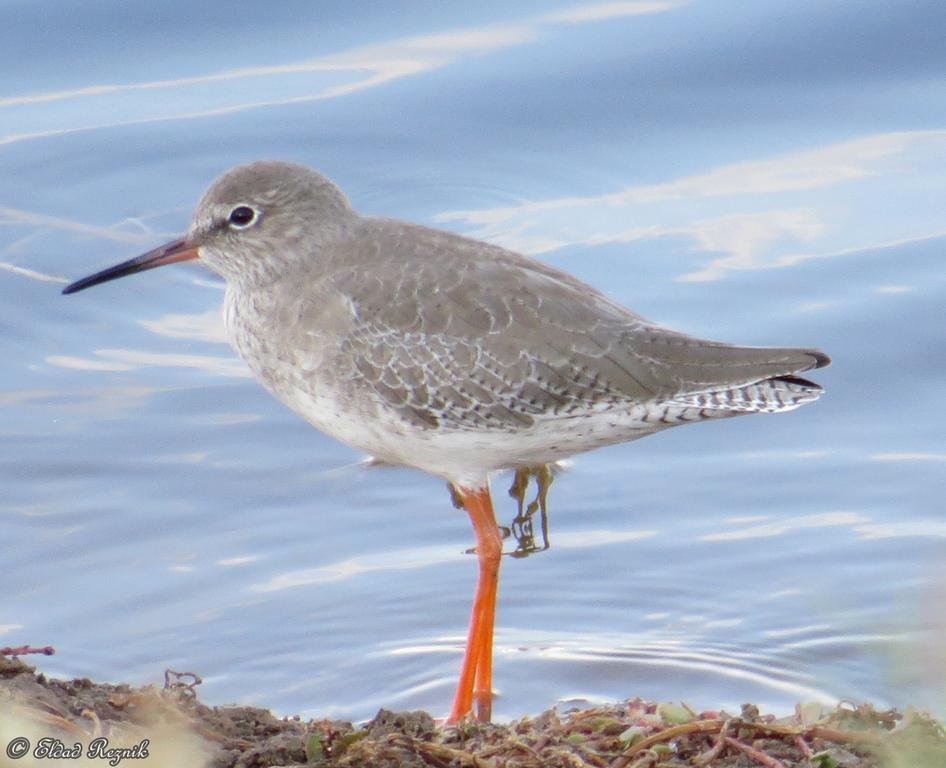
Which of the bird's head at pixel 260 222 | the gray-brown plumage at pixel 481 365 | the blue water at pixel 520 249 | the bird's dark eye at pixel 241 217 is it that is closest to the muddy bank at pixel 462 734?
the blue water at pixel 520 249

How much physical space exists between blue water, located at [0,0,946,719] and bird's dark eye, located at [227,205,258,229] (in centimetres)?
210

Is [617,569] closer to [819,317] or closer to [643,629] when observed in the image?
[643,629]

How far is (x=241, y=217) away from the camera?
8.13 m

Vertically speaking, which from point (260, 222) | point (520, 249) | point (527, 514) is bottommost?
point (527, 514)

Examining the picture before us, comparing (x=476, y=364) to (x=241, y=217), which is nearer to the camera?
(x=476, y=364)

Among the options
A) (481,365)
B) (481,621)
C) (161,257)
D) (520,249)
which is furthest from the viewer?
(520,249)

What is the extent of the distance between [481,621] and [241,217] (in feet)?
7.43

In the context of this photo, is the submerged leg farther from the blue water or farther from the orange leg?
the orange leg

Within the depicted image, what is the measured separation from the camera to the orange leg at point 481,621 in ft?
25.9

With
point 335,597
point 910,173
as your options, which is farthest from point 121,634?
point 910,173

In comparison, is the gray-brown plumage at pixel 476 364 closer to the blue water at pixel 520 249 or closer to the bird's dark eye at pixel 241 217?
the bird's dark eye at pixel 241 217

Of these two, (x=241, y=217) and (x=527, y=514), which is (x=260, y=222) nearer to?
(x=241, y=217)

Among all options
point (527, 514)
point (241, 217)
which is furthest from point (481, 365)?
point (527, 514)

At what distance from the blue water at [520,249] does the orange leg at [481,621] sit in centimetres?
23
